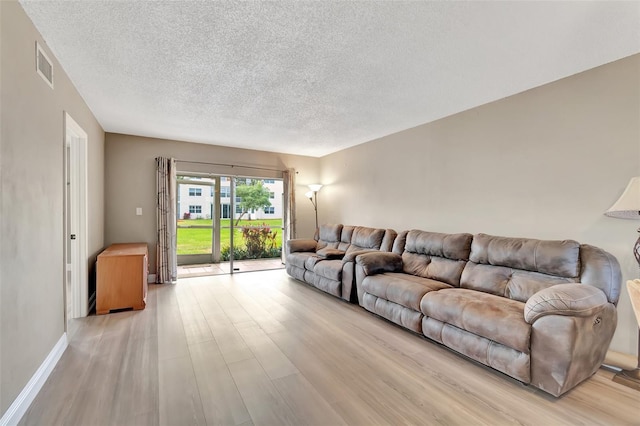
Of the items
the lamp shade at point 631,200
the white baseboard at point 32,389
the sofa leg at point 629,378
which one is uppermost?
the lamp shade at point 631,200

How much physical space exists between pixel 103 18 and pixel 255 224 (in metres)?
4.62

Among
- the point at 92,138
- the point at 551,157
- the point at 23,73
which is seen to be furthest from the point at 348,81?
the point at 92,138

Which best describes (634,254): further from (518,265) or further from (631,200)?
(518,265)

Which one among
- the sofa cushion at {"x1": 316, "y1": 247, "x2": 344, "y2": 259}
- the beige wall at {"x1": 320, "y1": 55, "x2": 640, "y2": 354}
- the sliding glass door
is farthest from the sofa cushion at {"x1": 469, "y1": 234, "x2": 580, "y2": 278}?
the sliding glass door

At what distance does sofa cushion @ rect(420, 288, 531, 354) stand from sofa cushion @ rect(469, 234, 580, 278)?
0.40 metres

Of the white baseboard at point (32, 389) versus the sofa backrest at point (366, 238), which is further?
the sofa backrest at point (366, 238)

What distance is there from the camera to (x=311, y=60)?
2469 millimetres

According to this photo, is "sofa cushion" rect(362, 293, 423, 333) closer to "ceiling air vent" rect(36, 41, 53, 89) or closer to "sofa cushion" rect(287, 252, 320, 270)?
"sofa cushion" rect(287, 252, 320, 270)

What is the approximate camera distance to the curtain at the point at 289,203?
6.32m

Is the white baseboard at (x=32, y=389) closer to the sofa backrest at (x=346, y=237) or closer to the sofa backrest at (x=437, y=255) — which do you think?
the sofa backrest at (x=437, y=255)

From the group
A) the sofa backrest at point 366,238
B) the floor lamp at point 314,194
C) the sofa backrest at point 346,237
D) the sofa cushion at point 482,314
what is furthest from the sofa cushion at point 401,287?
the floor lamp at point 314,194

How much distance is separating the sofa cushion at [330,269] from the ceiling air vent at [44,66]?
11.6ft

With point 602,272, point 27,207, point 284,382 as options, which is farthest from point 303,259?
Answer: point 602,272

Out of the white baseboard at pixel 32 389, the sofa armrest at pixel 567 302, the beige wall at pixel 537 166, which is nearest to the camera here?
the white baseboard at pixel 32 389
